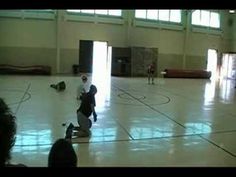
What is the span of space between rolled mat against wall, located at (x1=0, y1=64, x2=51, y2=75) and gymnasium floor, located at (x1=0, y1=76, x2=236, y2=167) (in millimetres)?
10479

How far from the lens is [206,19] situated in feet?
105

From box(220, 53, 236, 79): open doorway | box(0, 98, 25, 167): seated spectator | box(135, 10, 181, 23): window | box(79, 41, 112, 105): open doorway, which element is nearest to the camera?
box(0, 98, 25, 167): seated spectator

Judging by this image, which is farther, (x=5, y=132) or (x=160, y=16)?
(x=160, y=16)

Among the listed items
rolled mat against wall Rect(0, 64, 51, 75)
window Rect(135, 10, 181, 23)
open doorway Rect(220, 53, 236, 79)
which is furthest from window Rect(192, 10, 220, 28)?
rolled mat against wall Rect(0, 64, 51, 75)

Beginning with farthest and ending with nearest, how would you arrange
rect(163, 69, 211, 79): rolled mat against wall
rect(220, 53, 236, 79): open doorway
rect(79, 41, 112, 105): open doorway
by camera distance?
rect(220, 53, 236, 79): open doorway < rect(163, 69, 211, 79): rolled mat against wall < rect(79, 41, 112, 105): open doorway

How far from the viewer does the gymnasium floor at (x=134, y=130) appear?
248 inches

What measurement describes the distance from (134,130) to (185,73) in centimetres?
2181

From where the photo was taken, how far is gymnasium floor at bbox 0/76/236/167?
20.6 ft

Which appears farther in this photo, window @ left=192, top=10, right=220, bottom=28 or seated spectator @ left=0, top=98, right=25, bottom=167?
window @ left=192, top=10, right=220, bottom=28

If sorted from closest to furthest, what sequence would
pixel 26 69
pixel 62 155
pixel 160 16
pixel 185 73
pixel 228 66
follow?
pixel 62 155 < pixel 26 69 < pixel 185 73 < pixel 160 16 < pixel 228 66

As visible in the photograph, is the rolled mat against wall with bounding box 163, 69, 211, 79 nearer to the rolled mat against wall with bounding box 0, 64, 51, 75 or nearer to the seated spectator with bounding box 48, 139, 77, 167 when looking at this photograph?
the rolled mat against wall with bounding box 0, 64, 51, 75

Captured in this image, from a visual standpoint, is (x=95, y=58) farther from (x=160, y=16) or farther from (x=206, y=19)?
(x=206, y=19)

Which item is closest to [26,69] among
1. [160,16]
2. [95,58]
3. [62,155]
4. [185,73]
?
[95,58]
